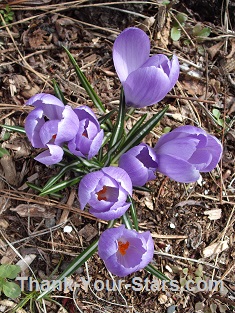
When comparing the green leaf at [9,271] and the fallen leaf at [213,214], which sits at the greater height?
the fallen leaf at [213,214]

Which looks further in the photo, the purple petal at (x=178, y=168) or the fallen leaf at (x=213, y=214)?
the fallen leaf at (x=213, y=214)

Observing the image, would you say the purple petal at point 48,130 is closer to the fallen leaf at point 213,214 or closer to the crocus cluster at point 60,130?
the crocus cluster at point 60,130

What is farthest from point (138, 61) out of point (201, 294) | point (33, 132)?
point (201, 294)

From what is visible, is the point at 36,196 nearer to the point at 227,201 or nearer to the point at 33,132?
the point at 33,132

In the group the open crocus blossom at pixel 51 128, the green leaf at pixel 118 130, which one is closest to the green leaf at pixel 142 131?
the green leaf at pixel 118 130

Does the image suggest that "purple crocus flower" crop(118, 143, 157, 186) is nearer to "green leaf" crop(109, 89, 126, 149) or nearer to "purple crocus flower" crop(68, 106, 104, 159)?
"purple crocus flower" crop(68, 106, 104, 159)

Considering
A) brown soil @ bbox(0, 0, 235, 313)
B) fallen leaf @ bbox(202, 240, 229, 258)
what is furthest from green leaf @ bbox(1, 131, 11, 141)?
fallen leaf @ bbox(202, 240, 229, 258)
